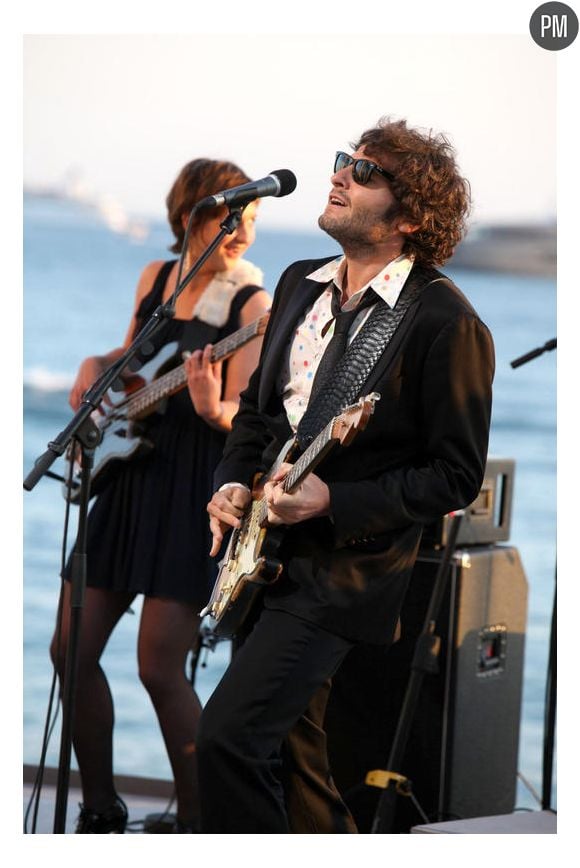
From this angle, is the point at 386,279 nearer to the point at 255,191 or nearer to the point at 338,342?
the point at 338,342

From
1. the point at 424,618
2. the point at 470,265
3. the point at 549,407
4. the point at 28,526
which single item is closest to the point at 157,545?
the point at 424,618

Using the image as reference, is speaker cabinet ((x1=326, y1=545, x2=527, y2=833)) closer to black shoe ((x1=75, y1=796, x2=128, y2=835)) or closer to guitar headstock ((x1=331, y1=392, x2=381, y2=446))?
black shoe ((x1=75, y1=796, x2=128, y2=835))

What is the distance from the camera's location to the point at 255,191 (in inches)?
104

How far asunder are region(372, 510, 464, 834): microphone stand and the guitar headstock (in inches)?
48.2

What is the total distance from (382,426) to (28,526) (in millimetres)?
7015

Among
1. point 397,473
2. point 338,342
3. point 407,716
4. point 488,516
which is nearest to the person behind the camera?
point 397,473

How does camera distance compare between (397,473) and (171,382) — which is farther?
(171,382)

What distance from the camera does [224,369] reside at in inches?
130

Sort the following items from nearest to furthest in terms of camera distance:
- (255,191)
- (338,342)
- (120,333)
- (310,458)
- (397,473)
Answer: (310,458) < (397,473) < (338,342) < (255,191) < (120,333)

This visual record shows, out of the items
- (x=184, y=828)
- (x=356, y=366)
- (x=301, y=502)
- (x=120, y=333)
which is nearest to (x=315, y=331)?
(x=356, y=366)

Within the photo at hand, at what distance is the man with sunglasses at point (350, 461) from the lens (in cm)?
236

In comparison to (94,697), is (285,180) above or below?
above

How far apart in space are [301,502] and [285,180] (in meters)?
0.76
